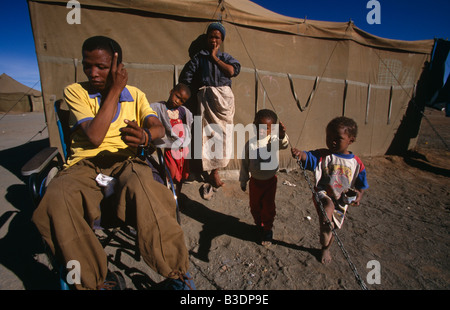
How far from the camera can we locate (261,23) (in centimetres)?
407

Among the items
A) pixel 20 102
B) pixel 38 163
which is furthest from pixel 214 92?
pixel 20 102

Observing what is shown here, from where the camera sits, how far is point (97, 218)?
1.55 metres

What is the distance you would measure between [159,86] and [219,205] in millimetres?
2138

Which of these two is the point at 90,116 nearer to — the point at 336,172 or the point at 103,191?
the point at 103,191

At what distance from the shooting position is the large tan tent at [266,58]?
3.32 metres

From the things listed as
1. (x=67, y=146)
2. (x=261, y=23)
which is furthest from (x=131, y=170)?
(x=261, y=23)

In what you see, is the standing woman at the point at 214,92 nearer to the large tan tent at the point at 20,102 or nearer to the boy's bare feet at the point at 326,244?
the boy's bare feet at the point at 326,244

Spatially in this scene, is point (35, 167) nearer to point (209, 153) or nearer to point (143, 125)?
point (143, 125)

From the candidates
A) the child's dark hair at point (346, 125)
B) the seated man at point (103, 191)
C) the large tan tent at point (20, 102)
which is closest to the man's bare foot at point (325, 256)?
the child's dark hair at point (346, 125)

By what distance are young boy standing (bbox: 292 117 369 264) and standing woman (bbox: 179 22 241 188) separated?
1.75 m

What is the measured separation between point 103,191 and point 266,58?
3710mm

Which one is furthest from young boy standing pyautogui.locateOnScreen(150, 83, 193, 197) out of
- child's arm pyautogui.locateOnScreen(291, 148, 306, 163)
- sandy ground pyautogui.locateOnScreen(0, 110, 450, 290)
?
child's arm pyautogui.locateOnScreen(291, 148, 306, 163)

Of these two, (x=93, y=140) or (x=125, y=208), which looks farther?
(x=93, y=140)

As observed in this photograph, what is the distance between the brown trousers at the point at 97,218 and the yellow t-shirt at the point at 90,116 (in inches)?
7.3
